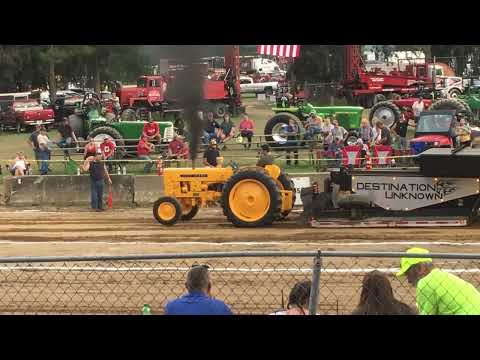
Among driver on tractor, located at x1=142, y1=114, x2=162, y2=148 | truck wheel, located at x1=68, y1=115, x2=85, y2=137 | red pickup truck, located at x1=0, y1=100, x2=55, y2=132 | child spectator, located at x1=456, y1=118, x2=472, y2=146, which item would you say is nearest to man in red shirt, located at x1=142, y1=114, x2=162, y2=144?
driver on tractor, located at x1=142, y1=114, x2=162, y2=148

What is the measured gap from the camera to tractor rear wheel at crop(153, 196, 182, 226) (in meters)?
14.1

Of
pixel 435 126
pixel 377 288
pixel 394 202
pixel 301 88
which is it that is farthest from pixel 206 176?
pixel 301 88

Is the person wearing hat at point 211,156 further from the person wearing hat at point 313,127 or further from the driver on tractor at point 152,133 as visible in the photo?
the person wearing hat at point 313,127

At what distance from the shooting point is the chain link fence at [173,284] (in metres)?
8.70

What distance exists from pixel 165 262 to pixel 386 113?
17199mm

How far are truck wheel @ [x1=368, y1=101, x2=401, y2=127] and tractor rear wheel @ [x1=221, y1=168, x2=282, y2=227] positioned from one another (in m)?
13.8

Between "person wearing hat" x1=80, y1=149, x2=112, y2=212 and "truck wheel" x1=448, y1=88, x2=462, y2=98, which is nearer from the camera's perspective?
"person wearing hat" x1=80, y1=149, x2=112, y2=212

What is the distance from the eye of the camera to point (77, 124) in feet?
90.8

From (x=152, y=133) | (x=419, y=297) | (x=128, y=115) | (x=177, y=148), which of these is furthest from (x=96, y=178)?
(x=128, y=115)

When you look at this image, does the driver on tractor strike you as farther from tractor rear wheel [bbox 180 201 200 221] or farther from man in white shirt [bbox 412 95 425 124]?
man in white shirt [bbox 412 95 425 124]

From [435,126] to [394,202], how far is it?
7778 millimetres
